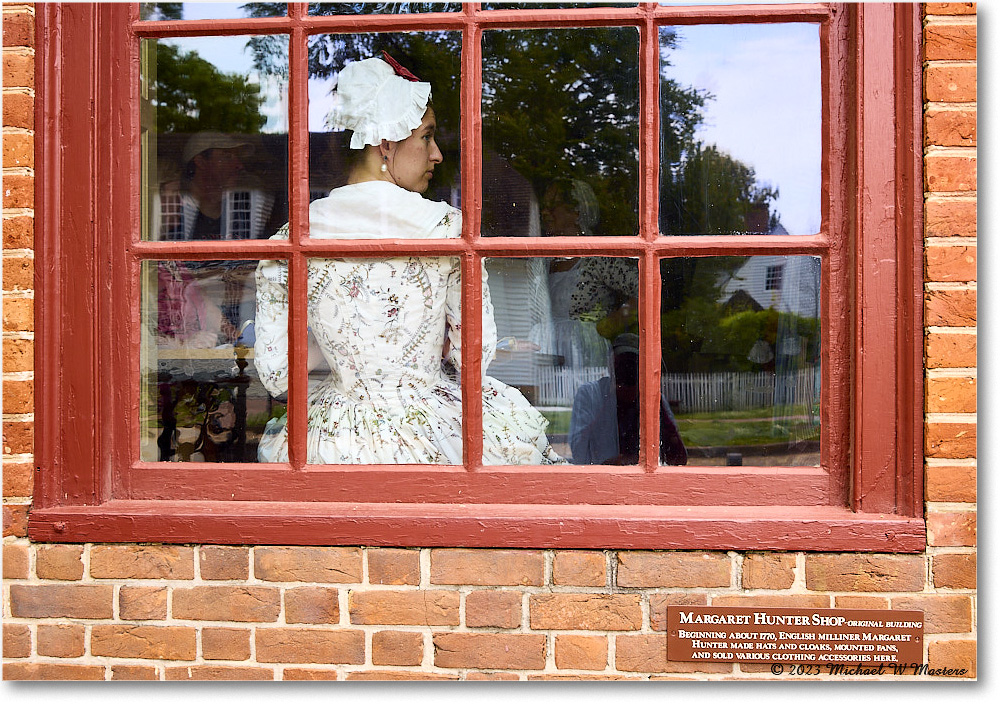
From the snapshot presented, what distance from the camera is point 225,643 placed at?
1.80 m

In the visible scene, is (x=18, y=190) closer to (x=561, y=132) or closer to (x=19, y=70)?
(x=19, y=70)

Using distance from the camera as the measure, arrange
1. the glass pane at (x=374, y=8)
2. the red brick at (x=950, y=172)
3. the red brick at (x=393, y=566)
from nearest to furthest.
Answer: the red brick at (x=950, y=172)
the red brick at (x=393, y=566)
the glass pane at (x=374, y=8)

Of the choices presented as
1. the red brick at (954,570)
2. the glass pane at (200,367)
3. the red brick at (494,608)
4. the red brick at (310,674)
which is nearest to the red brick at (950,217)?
the red brick at (954,570)

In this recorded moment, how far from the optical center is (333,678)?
70.5 inches

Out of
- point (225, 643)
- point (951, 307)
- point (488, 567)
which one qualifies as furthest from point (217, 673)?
point (951, 307)

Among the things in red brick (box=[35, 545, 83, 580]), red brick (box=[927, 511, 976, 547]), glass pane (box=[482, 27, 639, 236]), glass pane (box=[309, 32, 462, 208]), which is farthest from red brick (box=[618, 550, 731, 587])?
Result: red brick (box=[35, 545, 83, 580])

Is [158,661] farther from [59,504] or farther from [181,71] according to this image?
[181,71]

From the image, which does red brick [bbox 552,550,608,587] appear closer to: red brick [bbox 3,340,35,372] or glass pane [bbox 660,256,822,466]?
glass pane [bbox 660,256,822,466]

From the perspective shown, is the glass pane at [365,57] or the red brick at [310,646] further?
the glass pane at [365,57]

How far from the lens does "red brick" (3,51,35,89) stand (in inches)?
70.8

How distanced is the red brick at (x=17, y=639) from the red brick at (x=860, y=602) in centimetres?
202

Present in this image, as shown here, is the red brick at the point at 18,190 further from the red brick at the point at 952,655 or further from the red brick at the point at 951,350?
the red brick at the point at 952,655

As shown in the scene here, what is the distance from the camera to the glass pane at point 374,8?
1.87m

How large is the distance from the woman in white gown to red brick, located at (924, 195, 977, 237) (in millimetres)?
1048
